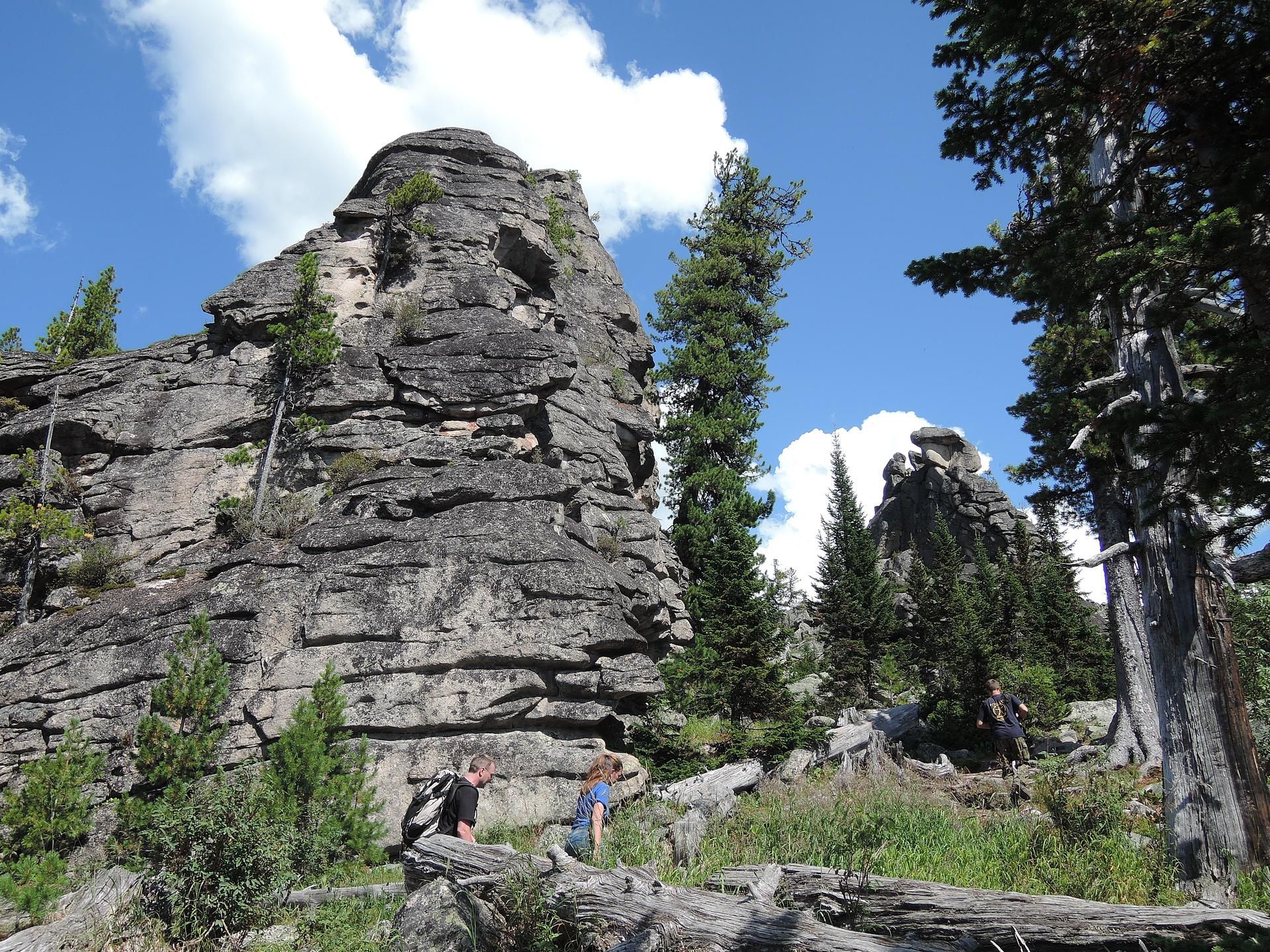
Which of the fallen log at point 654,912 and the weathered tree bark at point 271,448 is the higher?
the weathered tree bark at point 271,448

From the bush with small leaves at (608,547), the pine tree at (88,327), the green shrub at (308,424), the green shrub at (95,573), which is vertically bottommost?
the green shrub at (95,573)

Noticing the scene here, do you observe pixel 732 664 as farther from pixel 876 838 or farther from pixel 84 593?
pixel 84 593

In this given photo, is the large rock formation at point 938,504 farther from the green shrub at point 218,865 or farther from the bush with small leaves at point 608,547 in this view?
the green shrub at point 218,865

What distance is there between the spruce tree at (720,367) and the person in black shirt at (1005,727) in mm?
6827

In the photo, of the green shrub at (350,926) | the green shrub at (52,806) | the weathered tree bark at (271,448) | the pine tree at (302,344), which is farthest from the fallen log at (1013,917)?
the pine tree at (302,344)

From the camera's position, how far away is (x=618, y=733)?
14891 mm

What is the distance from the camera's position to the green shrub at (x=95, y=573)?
16.7 m

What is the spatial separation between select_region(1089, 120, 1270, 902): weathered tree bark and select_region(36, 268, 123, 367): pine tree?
29.0 metres

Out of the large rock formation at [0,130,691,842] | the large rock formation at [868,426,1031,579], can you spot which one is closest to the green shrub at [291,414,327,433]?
the large rock formation at [0,130,691,842]

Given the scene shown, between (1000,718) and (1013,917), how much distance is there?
30.5 ft

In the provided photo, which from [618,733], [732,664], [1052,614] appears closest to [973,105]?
[618,733]

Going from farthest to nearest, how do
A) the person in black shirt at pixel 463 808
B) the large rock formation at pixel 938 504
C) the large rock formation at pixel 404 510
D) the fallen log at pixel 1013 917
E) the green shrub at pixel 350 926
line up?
the large rock formation at pixel 938 504 < the large rock formation at pixel 404 510 < the person in black shirt at pixel 463 808 < the green shrub at pixel 350 926 < the fallen log at pixel 1013 917

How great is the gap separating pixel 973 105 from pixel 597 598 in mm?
10084

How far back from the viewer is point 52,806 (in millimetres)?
11641
